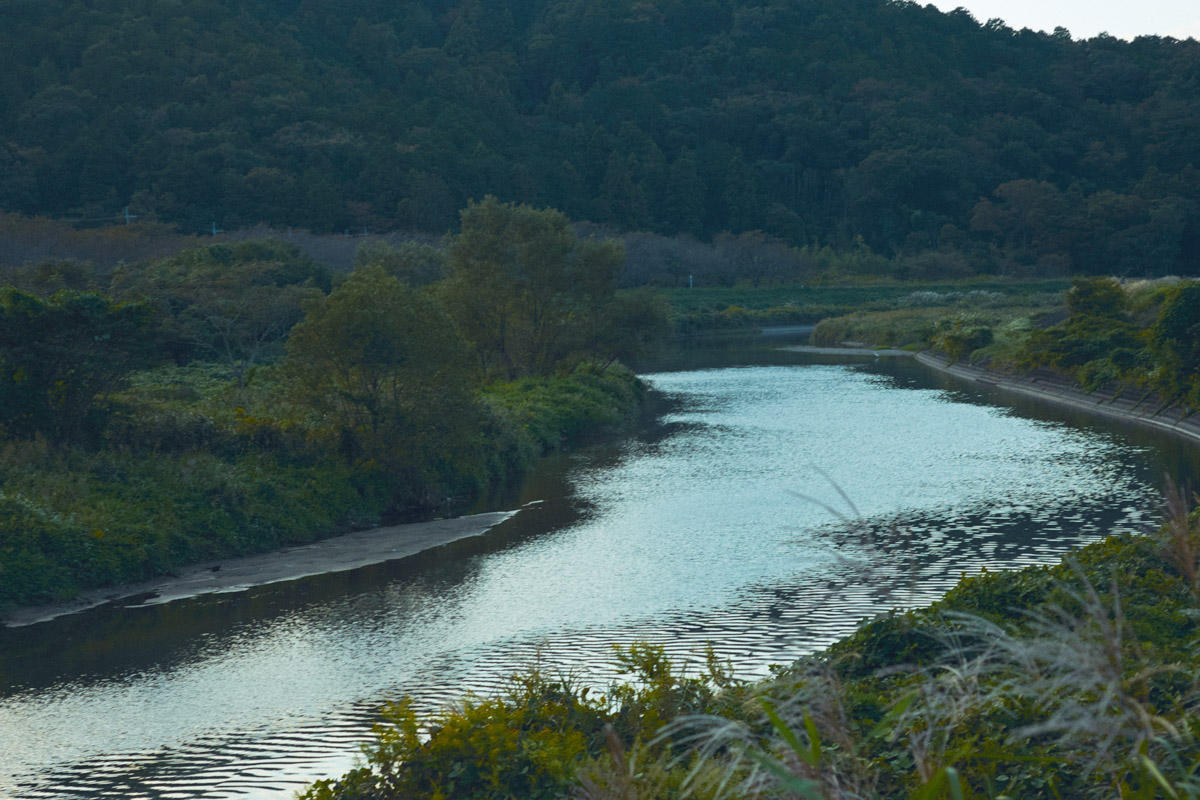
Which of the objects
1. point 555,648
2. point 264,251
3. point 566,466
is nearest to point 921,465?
point 566,466

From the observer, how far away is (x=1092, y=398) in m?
39.4

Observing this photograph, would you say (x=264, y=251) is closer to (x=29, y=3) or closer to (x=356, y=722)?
(x=356, y=722)

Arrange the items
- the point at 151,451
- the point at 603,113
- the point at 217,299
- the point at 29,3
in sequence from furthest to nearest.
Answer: the point at 603,113 < the point at 29,3 < the point at 217,299 < the point at 151,451

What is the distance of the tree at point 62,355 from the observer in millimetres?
21047

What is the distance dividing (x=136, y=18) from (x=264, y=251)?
52776mm

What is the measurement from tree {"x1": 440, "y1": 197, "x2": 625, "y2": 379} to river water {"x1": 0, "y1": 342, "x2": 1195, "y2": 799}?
33.4 ft

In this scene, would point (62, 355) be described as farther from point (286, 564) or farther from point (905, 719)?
point (905, 719)

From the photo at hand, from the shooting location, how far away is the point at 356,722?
481 inches

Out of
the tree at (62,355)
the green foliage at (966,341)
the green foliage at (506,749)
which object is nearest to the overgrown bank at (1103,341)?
the green foliage at (966,341)

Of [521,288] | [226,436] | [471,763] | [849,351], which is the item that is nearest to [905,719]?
[471,763]

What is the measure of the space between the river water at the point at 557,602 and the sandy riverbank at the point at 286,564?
1.44 ft

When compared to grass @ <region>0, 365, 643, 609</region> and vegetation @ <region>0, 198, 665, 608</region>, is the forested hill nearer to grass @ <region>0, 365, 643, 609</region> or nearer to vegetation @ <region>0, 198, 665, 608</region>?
vegetation @ <region>0, 198, 665, 608</region>

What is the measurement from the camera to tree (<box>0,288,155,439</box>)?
69.1ft

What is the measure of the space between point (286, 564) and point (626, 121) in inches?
4514
